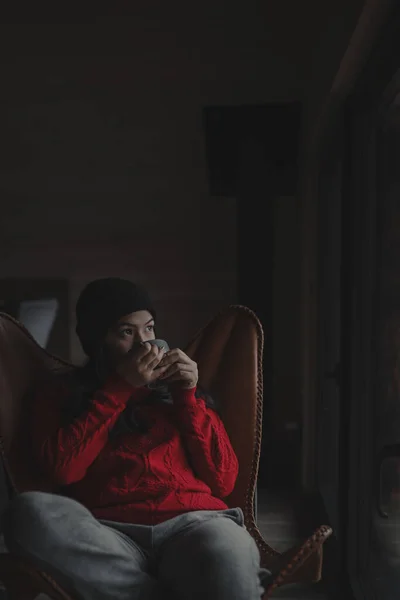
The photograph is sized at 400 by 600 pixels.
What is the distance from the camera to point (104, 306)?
4.70 ft

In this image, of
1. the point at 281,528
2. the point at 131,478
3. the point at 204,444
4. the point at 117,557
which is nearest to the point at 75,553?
the point at 117,557

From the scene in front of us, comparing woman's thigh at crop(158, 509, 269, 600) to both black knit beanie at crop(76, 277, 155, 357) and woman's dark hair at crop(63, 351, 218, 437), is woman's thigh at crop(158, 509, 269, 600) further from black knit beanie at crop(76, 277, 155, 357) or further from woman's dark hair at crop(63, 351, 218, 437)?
black knit beanie at crop(76, 277, 155, 357)

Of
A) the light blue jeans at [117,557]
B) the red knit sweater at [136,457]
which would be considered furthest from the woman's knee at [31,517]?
the red knit sweater at [136,457]

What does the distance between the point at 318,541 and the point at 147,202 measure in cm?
228

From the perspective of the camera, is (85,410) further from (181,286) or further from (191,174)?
(191,174)

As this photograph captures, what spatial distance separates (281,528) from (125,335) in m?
1.41

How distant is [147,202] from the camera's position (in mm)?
3137

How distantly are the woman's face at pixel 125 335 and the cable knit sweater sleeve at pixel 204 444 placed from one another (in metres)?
0.16

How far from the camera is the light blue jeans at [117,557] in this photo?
1.11 m

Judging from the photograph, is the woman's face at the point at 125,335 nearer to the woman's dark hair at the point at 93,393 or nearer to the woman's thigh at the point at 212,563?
the woman's dark hair at the point at 93,393

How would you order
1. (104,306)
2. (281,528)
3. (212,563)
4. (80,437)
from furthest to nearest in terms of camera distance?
(281,528), (104,306), (80,437), (212,563)

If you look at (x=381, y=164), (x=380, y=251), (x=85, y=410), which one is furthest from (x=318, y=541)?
(x=381, y=164)

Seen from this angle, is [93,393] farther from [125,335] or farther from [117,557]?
[117,557]

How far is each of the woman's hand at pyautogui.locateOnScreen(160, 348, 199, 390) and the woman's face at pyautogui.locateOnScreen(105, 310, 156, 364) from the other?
4.0 inches
